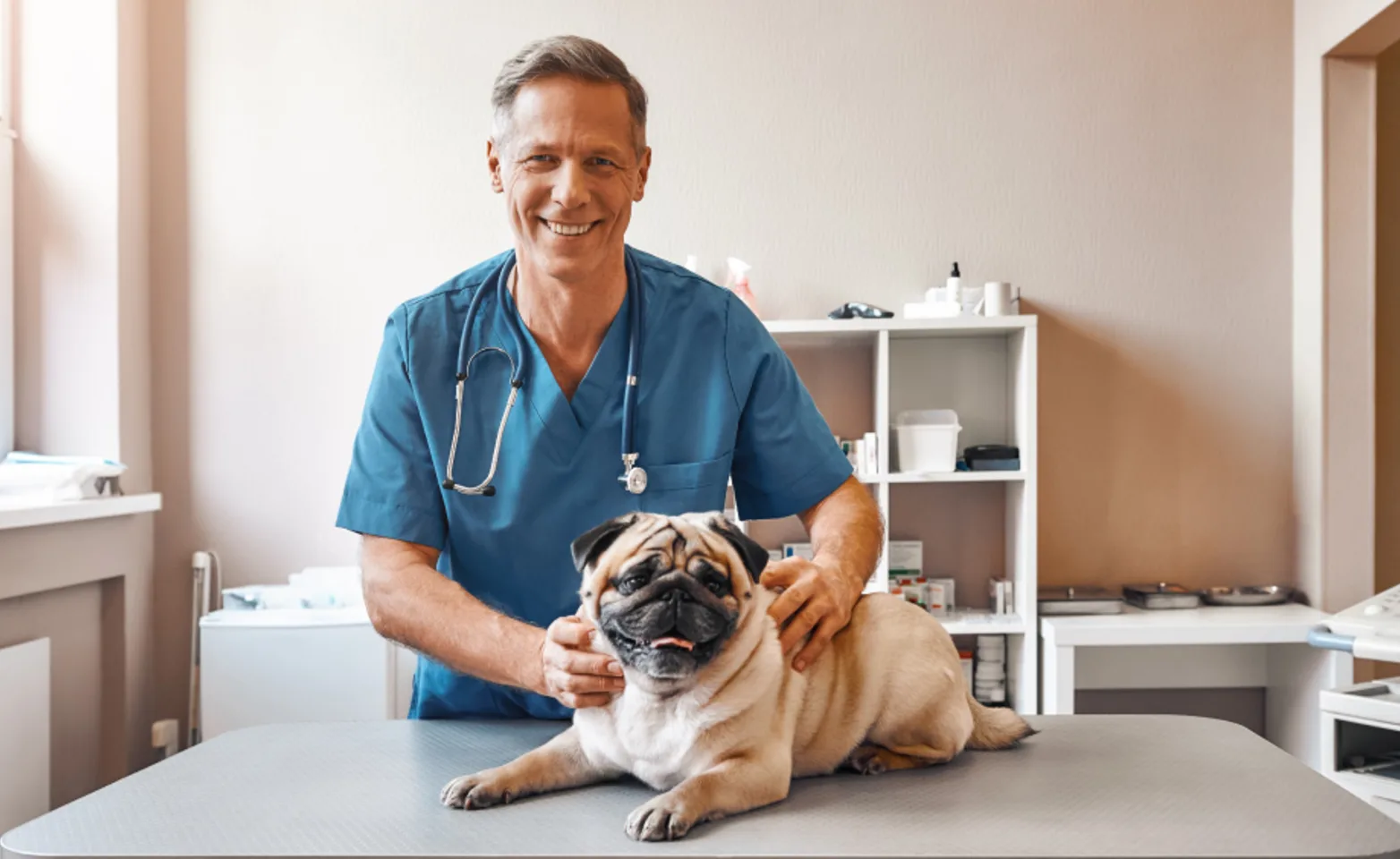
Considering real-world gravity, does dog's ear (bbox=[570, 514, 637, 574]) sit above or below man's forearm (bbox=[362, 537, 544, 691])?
above

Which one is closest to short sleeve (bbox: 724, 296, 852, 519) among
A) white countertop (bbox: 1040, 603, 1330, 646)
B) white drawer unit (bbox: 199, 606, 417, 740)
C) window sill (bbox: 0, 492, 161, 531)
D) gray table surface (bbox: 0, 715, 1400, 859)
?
gray table surface (bbox: 0, 715, 1400, 859)

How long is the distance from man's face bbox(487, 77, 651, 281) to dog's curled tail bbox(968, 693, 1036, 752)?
2.44ft

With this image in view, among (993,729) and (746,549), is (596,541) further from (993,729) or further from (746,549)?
(993,729)

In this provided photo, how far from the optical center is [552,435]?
143 cm

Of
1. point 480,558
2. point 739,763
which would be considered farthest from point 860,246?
point 739,763

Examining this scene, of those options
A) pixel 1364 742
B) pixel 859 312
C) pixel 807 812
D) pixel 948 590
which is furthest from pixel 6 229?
pixel 1364 742

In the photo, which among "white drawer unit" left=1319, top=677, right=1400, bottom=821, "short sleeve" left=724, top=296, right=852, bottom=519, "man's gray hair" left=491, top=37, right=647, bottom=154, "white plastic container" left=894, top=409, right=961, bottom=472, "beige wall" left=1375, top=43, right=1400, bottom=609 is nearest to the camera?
"man's gray hair" left=491, top=37, right=647, bottom=154

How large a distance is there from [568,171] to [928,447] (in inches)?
78.2

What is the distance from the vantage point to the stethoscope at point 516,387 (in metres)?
1.38

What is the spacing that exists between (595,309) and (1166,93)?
8.48ft

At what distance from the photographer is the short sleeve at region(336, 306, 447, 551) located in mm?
1399

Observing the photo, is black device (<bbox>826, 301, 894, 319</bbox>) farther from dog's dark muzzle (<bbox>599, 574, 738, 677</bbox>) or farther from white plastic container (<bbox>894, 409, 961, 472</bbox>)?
dog's dark muzzle (<bbox>599, 574, 738, 677</bbox>)

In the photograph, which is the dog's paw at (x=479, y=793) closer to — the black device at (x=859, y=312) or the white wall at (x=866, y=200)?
the black device at (x=859, y=312)

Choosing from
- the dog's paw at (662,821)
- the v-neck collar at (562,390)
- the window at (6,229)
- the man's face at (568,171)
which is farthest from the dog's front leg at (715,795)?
the window at (6,229)
